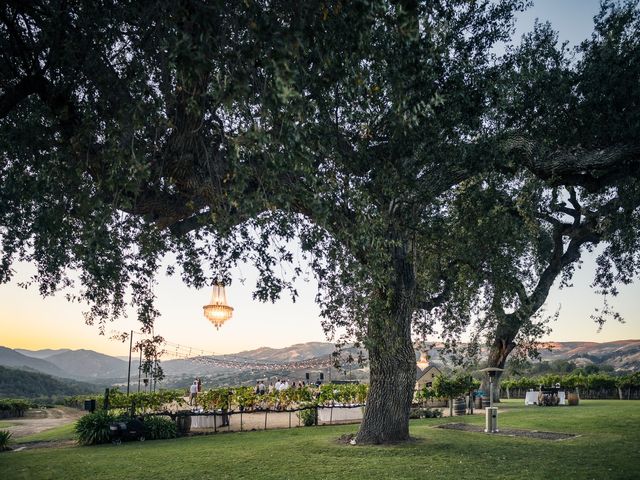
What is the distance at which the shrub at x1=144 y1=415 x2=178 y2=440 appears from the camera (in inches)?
627

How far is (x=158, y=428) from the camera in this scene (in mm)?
16188

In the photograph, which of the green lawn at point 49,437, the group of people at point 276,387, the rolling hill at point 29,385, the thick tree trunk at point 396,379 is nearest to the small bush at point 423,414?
the group of people at point 276,387

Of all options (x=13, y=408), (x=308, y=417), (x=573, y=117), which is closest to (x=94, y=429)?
(x=308, y=417)

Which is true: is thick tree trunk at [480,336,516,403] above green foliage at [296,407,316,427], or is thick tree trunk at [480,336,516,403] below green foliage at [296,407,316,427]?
above

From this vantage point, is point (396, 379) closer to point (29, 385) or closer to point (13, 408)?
point (13, 408)

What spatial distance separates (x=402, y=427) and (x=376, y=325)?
550cm

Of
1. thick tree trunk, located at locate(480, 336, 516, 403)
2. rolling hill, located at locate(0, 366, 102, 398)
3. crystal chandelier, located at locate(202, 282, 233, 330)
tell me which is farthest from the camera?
rolling hill, located at locate(0, 366, 102, 398)

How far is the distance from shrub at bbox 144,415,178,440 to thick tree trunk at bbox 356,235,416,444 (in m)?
A: 7.26

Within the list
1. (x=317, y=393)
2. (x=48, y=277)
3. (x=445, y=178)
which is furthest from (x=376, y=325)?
(x=317, y=393)

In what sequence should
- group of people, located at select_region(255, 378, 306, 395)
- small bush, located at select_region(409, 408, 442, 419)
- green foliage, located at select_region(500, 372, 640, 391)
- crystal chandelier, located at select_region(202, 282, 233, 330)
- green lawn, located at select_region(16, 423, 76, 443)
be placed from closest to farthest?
green lawn, located at select_region(16, 423, 76, 443) → small bush, located at select_region(409, 408, 442, 419) → group of people, located at select_region(255, 378, 306, 395) → crystal chandelier, located at select_region(202, 282, 233, 330) → green foliage, located at select_region(500, 372, 640, 391)

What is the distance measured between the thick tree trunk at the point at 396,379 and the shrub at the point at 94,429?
821cm

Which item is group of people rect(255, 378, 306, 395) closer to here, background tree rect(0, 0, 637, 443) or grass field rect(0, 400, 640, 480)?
grass field rect(0, 400, 640, 480)

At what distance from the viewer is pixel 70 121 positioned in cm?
733

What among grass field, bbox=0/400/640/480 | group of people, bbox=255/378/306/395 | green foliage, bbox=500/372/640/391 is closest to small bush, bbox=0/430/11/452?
grass field, bbox=0/400/640/480
